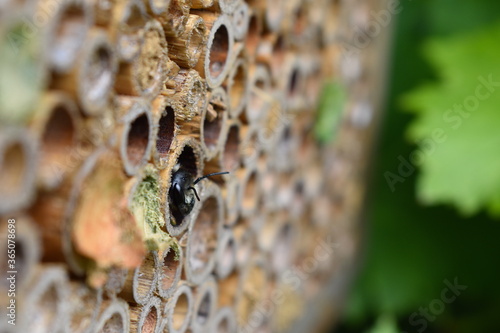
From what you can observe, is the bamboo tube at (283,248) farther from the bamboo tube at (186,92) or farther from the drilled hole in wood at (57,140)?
the drilled hole in wood at (57,140)

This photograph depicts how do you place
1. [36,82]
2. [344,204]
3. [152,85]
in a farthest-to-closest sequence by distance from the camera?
[344,204], [152,85], [36,82]

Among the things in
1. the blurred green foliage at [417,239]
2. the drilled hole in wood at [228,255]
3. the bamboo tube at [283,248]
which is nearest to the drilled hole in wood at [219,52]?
the drilled hole in wood at [228,255]

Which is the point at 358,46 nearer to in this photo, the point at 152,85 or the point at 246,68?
the point at 246,68

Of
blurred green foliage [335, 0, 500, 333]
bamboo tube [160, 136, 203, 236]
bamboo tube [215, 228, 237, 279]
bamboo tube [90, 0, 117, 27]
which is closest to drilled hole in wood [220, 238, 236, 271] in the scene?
bamboo tube [215, 228, 237, 279]

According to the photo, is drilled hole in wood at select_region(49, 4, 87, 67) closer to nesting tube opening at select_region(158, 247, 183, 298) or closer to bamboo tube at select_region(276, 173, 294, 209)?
nesting tube opening at select_region(158, 247, 183, 298)

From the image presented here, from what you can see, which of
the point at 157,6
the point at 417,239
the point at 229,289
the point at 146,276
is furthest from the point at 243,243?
the point at 417,239

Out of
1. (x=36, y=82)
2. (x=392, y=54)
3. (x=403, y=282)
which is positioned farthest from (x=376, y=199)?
(x=36, y=82)
